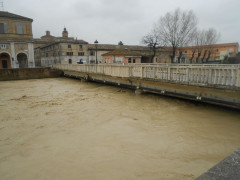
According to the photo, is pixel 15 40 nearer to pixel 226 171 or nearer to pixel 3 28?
pixel 3 28

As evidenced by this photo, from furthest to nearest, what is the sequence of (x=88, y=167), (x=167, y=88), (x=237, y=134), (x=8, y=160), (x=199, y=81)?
(x=167, y=88) → (x=199, y=81) → (x=237, y=134) → (x=8, y=160) → (x=88, y=167)

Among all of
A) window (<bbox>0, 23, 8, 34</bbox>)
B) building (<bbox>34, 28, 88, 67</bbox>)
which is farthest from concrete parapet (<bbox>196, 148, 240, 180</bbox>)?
window (<bbox>0, 23, 8, 34</bbox>)

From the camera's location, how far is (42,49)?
180 feet

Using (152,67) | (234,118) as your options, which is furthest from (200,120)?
(152,67)

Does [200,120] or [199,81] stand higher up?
[199,81]

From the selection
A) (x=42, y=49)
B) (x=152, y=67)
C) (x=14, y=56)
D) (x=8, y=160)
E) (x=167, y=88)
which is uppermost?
(x=42, y=49)

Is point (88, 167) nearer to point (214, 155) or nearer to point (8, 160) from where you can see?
point (8, 160)

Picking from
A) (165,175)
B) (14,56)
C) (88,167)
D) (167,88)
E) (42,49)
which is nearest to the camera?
(165,175)

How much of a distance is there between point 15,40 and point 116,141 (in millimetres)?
35175

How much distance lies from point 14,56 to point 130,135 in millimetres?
34756

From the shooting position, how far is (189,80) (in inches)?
349

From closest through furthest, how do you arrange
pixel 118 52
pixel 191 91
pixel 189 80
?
pixel 189 80 → pixel 191 91 → pixel 118 52

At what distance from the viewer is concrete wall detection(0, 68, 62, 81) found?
25.5 meters

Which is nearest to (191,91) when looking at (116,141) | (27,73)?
(116,141)
